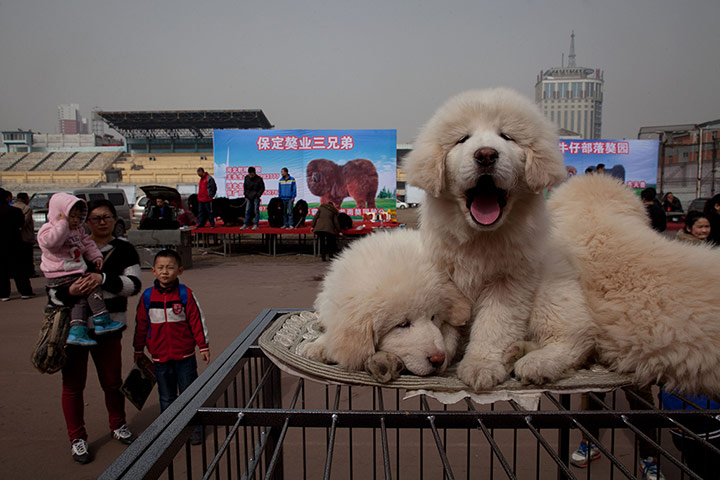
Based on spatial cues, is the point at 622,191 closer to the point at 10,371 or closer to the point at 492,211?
the point at 492,211

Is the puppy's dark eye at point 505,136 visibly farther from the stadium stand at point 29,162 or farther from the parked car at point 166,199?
the stadium stand at point 29,162

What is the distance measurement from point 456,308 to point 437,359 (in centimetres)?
21

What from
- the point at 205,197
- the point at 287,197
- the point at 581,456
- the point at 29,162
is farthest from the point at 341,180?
the point at 29,162

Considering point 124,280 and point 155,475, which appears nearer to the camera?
point 155,475

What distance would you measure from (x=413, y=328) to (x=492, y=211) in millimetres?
472

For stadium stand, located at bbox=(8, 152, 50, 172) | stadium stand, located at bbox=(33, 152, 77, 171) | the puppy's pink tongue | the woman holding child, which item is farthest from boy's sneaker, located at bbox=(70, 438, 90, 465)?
stadium stand, located at bbox=(8, 152, 50, 172)

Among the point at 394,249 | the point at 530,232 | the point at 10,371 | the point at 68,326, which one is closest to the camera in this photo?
the point at 530,232

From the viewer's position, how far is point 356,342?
1.51m

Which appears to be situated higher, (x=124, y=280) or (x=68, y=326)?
(x=124, y=280)

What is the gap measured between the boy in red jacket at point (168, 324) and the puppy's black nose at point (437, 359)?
2133 mm

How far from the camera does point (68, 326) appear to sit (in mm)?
3070

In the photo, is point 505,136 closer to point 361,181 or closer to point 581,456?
point 581,456

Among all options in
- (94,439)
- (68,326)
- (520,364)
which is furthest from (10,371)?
(520,364)

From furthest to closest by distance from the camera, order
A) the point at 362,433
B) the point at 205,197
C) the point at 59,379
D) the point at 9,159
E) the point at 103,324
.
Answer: the point at 9,159 < the point at 205,197 < the point at 59,379 < the point at 362,433 < the point at 103,324
